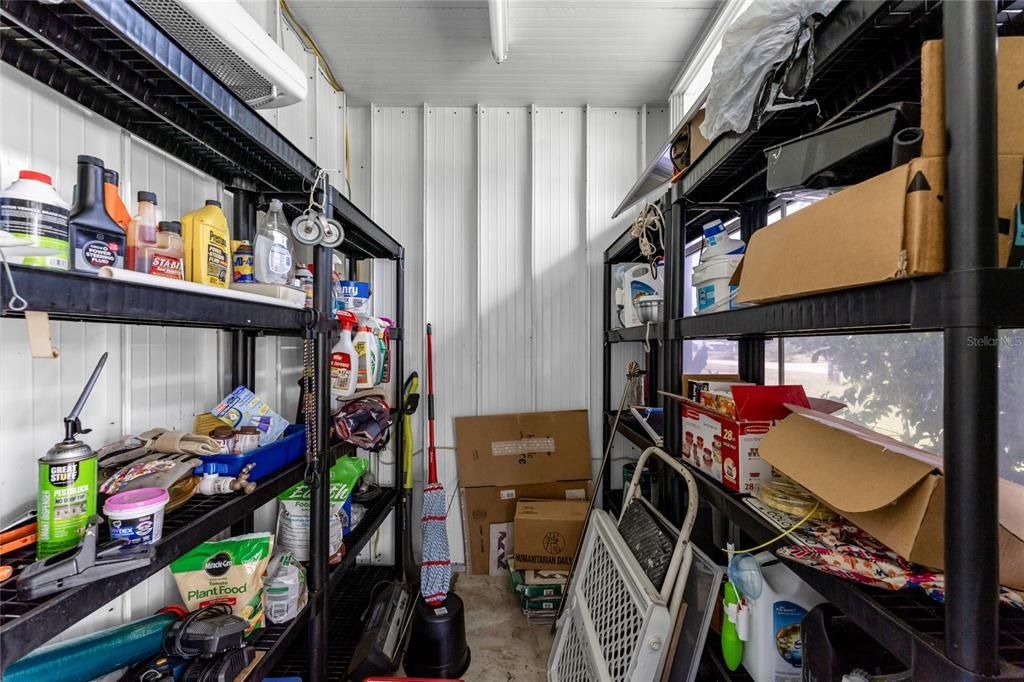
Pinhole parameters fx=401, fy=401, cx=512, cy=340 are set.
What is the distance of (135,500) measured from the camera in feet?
2.54

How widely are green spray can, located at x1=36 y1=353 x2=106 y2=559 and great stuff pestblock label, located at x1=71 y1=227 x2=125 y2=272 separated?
1.09ft

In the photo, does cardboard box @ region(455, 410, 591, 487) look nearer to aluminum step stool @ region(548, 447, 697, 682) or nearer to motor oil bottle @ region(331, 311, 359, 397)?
aluminum step stool @ region(548, 447, 697, 682)

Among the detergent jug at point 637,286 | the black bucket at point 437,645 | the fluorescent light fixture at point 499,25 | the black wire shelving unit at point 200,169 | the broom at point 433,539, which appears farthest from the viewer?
the detergent jug at point 637,286

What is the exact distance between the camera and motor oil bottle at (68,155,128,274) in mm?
705

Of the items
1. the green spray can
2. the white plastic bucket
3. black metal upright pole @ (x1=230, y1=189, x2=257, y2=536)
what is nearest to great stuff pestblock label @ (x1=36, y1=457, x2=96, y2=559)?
the green spray can

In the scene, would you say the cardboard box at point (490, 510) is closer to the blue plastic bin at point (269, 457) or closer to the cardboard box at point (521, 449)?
the cardboard box at point (521, 449)

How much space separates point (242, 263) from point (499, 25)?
1.34 metres

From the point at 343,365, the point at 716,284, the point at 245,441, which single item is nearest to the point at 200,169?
the point at 343,365

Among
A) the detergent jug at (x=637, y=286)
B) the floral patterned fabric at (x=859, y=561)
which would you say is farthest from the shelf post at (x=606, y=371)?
the floral patterned fabric at (x=859, y=561)

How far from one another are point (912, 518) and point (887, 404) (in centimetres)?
98

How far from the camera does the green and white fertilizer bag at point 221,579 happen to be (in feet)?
3.43

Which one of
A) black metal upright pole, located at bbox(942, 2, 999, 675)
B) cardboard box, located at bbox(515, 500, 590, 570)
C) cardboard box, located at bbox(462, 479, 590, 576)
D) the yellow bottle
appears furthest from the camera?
cardboard box, located at bbox(462, 479, 590, 576)

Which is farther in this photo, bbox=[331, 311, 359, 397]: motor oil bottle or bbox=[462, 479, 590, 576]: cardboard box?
bbox=[462, 479, 590, 576]: cardboard box

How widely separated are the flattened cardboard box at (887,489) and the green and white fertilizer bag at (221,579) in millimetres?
1375
